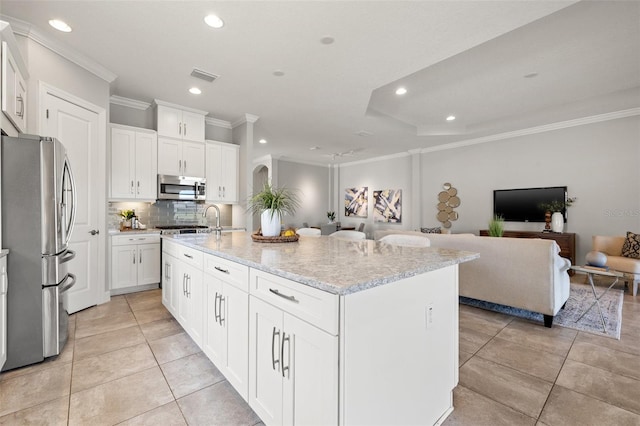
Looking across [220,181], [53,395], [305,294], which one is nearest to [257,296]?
[305,294]

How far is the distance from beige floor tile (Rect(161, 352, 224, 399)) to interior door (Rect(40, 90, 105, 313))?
1.83m

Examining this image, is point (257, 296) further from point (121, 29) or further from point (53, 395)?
point (121, 29)

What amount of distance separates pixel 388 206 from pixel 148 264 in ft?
19.7

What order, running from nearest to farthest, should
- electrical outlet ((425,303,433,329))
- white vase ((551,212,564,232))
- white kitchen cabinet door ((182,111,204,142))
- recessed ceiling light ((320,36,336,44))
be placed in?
electrical outlet ((425,303,433,329))
recessed ceiling light ((320,36,336,44))
white kitchen cabinet door ((182,111,204,142))
white vase ((551,212,564,232))

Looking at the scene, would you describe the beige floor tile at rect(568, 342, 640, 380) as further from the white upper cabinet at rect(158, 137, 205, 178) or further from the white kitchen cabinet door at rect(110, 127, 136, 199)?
the white kitchen cabinet door at rect(110, 127, 136, 199)

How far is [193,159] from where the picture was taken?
14.6 ft

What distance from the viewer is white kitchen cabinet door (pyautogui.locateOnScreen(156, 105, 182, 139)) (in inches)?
163

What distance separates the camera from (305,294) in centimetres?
110

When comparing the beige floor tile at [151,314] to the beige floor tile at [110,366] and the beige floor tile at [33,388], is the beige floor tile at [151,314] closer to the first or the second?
the beige floor tile at [110,366]

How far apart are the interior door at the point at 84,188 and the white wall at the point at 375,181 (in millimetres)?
6361

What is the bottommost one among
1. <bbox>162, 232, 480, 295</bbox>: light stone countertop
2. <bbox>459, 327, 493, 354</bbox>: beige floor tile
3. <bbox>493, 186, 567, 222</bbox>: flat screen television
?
<bbox>459, 327, 493, 354</bbox>: beige floor tile

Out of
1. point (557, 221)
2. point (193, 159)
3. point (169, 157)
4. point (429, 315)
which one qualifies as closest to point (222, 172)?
point (193, 159)

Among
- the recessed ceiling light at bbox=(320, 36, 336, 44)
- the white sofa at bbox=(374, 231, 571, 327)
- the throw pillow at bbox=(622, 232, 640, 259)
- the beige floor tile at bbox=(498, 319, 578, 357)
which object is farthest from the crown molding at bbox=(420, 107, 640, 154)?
the recessed ceiling light at bbox=(320, 36, 336, 44)

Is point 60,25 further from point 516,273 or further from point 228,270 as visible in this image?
point 516,273
